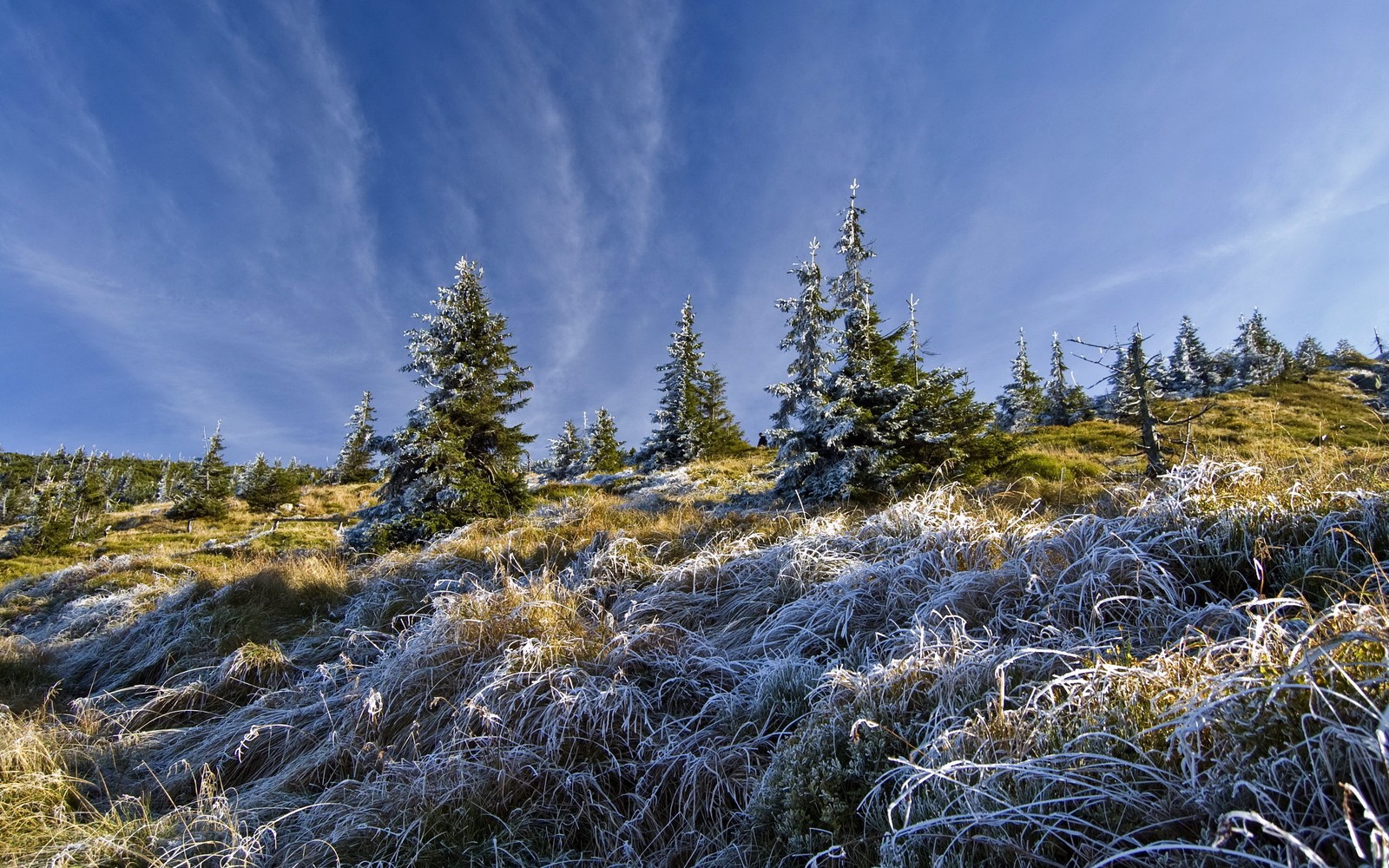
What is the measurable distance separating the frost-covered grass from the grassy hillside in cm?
2

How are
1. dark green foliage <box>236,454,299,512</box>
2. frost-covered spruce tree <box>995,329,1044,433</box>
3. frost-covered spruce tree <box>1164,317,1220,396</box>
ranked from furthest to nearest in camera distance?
1. frost-covered spruce tree <box>1164,317,1220,396</box>
2. frost-covered spruce tree <box>995,329,1044,433</box>
3. dark green foliage <box>236,454,299,512</box>

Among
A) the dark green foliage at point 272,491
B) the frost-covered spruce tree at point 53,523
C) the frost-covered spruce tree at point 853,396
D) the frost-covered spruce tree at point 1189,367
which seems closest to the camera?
the frost-covered spruce tree at point 853,396

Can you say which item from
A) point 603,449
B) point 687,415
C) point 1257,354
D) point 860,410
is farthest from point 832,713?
point 1257,354

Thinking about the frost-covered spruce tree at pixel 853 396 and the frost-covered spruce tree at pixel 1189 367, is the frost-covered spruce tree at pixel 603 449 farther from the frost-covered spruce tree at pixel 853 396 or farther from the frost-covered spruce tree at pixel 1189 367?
the frost-covered spruce tree at pixel 1189 367

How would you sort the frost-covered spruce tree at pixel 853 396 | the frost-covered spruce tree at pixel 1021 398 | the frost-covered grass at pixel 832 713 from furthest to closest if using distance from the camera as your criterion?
1. the frost-covered spruce tree at pixel 1021 398
2. the frost-covered spruce tree at pixel 853 396
3. the frost-covered grass at pixel 832 713

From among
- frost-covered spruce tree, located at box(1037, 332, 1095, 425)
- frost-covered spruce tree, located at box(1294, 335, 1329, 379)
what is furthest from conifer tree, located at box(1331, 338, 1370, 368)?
frost-covered spruce tree, located at box(1037, 332, 1095, 425)

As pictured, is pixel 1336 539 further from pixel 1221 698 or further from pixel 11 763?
pixel 11 763

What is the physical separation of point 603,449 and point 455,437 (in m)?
28.3

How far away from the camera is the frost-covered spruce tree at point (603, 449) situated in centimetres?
4134

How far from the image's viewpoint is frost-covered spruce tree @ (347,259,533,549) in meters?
13.2

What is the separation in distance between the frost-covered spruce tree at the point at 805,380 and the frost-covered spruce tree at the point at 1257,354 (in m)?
57.2

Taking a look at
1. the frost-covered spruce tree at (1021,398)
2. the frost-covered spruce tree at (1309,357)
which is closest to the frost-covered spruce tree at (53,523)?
the frost-covered spruce tree at (1021,398)

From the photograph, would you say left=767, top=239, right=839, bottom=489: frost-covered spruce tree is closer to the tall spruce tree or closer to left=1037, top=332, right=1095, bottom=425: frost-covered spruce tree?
the tall spruce tree

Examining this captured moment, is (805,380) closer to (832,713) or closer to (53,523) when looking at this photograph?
(832,713)
